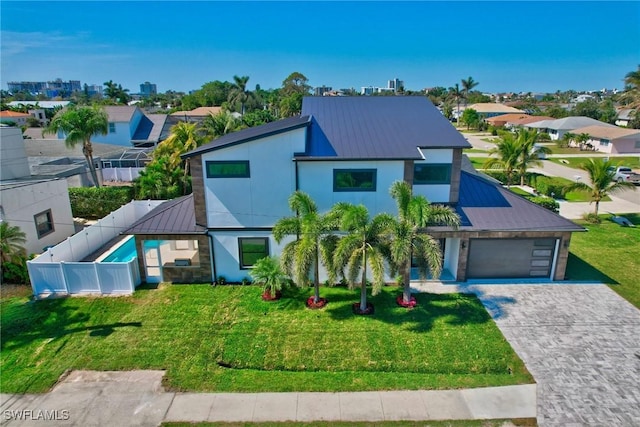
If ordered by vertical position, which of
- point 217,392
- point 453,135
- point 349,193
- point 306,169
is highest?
point 453,135

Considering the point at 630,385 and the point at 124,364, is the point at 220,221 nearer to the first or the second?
the point at 124,364

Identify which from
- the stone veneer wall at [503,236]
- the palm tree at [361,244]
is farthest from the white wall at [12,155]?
the stone veneer wall at [503,236]

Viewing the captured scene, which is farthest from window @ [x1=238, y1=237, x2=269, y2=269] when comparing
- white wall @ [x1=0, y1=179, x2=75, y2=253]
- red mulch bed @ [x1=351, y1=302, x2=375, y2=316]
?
white wall @ [x1=0, y1=179, x2=75, y2=253]

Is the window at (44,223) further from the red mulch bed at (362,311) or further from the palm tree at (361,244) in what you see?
the red mulch bed at (362,311)

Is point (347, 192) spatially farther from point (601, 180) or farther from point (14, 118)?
point (14, 118)

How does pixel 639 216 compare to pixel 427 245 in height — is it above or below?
below

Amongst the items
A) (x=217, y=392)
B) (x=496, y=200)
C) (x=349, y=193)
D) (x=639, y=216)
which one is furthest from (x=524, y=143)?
(x=217, y=392)
